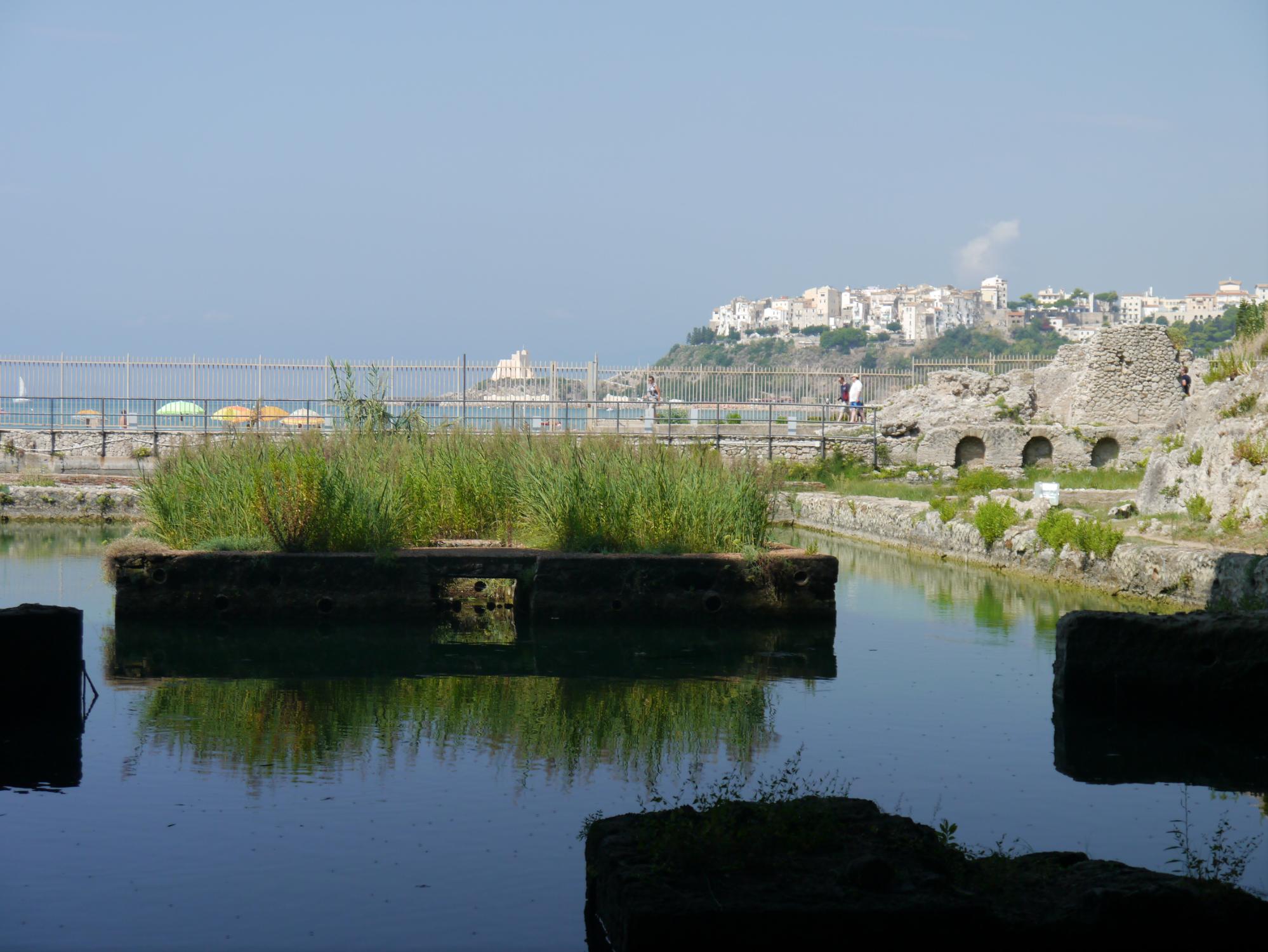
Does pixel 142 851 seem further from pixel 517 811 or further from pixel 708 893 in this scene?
pixel 708 893

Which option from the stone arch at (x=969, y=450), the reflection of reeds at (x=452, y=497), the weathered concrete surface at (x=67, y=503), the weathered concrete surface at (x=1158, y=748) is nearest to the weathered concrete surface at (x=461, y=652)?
the reflection of reeds at (x=452, y=497)

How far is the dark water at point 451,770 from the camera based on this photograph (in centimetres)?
444

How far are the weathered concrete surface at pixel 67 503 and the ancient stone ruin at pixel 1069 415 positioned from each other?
50.2ft

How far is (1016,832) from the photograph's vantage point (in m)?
5.29

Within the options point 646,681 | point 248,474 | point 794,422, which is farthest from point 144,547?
point 794,422

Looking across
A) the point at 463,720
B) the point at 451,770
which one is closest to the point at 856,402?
the point at 463,720

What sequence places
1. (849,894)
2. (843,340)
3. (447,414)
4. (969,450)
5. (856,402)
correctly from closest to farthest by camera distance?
(849,894), (447,414), (969,450), (856,402), (843,340)

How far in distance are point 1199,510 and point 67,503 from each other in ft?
51.1

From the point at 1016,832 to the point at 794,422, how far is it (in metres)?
24.9

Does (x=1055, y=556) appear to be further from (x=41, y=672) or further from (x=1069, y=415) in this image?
(x=1069, y=415)

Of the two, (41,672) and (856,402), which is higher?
(856,402)

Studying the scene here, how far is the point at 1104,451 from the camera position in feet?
93.0

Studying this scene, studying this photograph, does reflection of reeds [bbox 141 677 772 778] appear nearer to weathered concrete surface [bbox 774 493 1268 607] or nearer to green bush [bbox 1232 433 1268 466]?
weathered concrete surface [bbox 774 493 1268 607]

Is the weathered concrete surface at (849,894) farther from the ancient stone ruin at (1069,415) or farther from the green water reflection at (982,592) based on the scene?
the ancient stone ruin at (1069,415)
